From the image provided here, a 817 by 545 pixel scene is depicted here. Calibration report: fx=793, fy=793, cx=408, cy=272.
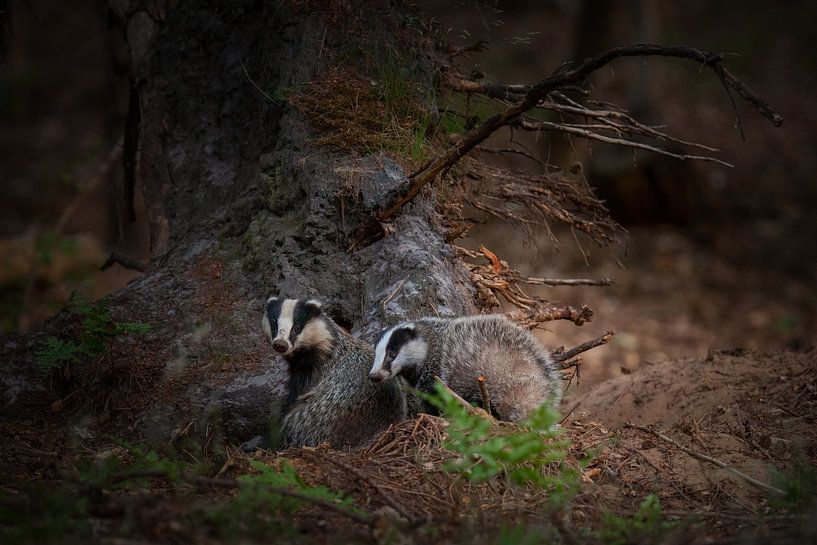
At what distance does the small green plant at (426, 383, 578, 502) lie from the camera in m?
3.23

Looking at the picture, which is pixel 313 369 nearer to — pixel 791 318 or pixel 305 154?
pixel 305 154

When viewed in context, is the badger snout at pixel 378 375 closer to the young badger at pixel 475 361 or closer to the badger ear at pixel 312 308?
the young badger at pixel 475 361

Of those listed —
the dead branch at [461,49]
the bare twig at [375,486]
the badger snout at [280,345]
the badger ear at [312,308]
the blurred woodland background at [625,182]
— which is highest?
the dead branch at [461,49]

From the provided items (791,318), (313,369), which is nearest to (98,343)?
(313,369)

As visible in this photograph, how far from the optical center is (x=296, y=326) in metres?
4.54

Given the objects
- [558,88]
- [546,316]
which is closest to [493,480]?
[546,316]

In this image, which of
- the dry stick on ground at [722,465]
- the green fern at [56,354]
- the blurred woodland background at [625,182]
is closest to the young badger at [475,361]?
the dry stick on ground at [722,465]

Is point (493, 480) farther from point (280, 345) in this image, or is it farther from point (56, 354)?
point (56, 354)

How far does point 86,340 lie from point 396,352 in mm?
1980

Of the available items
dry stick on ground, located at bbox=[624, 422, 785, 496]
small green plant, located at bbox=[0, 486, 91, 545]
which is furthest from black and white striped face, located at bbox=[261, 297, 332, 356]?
dry stick on ground, located at bbox=[624, 422, 785, 496]

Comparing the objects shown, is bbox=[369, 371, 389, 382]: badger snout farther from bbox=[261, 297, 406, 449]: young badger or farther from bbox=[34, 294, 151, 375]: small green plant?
bbox=[34, 294, 151, 375]: small green plant

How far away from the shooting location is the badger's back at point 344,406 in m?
4.38

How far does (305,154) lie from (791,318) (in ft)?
24.1

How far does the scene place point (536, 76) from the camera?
50.9 feet
